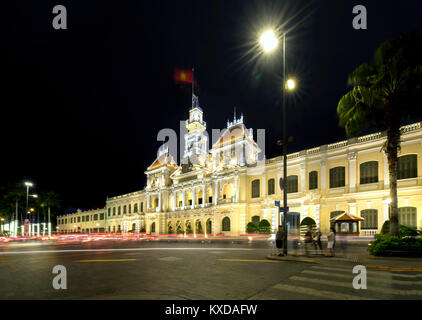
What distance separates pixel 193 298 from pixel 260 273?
3.88 m

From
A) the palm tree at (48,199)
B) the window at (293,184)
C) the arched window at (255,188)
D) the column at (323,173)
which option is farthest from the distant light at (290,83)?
the palm tree at (48,199)

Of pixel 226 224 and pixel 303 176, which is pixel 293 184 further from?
pixel 226 224

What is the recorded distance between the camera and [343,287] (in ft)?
23.6

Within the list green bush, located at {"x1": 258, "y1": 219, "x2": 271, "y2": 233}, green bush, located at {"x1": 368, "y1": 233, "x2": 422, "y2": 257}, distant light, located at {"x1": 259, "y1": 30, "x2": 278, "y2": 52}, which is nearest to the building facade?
green bush, located at {"x1": 258, "y1": 219, "x2": 271, "y2": 233}

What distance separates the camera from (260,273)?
9.39 metres

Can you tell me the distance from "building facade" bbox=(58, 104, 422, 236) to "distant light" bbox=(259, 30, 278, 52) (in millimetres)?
19142

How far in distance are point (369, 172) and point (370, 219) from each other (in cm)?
508

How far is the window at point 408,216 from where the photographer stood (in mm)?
24719

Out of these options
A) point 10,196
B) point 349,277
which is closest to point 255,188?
point 349,277

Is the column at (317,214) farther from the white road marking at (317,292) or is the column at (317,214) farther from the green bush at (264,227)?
the white road marking at (317,292)

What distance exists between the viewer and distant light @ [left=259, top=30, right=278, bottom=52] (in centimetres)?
1383

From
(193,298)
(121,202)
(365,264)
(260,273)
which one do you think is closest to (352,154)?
(365,264)

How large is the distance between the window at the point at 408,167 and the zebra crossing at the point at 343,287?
20.6 meters
